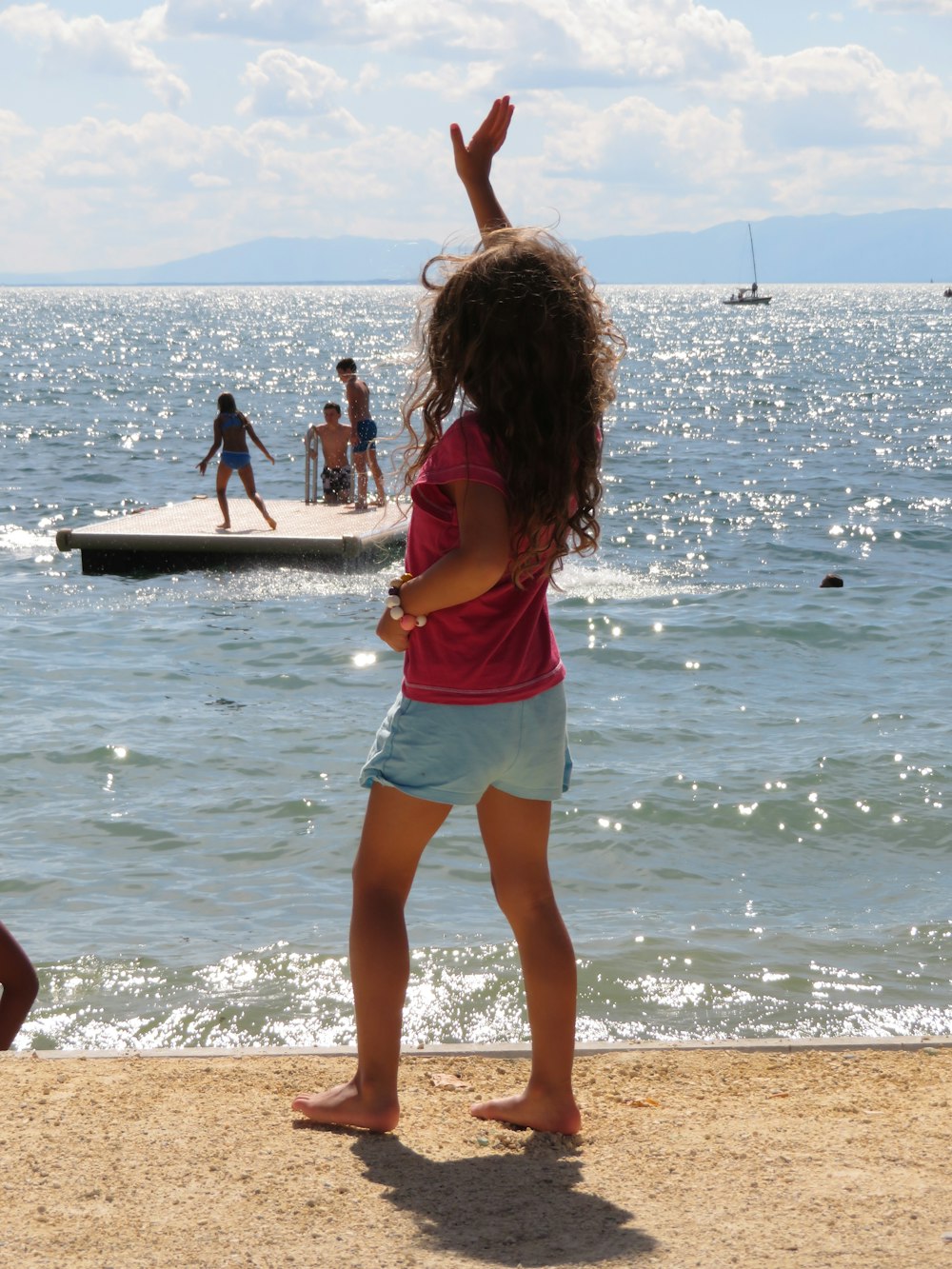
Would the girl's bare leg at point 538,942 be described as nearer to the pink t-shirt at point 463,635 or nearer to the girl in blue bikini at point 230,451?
the pink t-shirt at point 463,635

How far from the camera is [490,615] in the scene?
300cm

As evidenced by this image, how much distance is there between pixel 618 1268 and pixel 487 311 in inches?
70.2

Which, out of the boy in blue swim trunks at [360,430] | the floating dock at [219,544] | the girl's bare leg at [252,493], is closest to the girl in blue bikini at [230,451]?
the girl's bare leg at [252,493]

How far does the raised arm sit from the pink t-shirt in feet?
2.30

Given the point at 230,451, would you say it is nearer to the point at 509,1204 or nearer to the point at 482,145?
the point at 482,145

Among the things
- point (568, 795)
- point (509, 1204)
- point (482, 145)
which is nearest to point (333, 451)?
point (568, 795)

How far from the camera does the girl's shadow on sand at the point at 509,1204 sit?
268cm

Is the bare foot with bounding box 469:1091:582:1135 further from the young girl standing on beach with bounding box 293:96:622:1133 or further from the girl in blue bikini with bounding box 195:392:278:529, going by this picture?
the girl in blue bikini with bounding box 195:392:278:529

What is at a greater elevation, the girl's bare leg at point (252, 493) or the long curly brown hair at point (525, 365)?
the long curly brown hair at point (525, 365)

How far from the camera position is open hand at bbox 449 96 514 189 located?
335cm

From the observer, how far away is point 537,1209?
2879 millimetres

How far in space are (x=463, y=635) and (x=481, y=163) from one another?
1152 millimetres

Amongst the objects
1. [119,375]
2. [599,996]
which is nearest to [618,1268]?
[599,996]

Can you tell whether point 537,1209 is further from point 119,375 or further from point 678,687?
point 119,375
